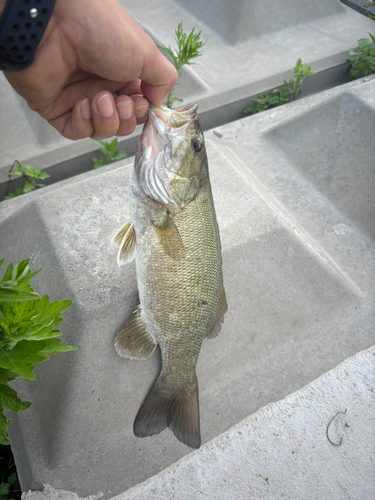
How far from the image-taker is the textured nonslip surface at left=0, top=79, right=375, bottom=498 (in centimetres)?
190

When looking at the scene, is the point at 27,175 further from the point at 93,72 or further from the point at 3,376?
the point at 3,376

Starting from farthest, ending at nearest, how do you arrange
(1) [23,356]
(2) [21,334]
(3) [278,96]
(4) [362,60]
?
1. (4) [362,60]
2. (3) [278,96]
3. (2) [21,334]
4. (1) [23,356]

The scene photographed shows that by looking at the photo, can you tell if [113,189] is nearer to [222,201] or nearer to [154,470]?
[222,201]

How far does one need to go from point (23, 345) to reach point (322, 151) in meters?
2.99

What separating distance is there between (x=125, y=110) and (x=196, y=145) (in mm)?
360

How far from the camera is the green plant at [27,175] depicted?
3.05m

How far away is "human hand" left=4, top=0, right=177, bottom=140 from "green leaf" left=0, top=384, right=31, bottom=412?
116cm

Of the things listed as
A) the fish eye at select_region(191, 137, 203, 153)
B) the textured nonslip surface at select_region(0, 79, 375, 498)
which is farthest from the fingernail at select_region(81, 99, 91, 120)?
the textured nonslip surface at select_region(0, 79, 375, 498)

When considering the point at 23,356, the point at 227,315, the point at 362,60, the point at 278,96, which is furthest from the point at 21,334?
the point at 362,60

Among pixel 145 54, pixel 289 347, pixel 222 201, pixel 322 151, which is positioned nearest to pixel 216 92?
pixel 322 151

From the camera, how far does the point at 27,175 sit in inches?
126

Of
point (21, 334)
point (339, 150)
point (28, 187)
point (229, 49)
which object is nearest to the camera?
point (21, 334)

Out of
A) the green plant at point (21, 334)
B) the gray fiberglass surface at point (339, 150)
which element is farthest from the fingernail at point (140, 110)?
the gray fiberglass surface at point (339, 150)

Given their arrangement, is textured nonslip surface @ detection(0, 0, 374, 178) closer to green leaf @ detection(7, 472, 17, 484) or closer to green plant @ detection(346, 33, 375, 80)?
green plant @ detection(346, 33, 375, 80)
